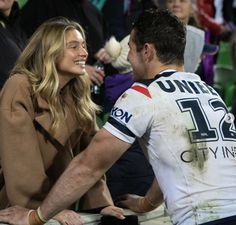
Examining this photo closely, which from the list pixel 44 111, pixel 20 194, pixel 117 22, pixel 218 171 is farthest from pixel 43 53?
pixel 117 22

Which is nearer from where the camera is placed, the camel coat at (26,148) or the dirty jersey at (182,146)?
the dirty jersey at (182,146)

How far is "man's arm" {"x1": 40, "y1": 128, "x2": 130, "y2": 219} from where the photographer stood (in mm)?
2723

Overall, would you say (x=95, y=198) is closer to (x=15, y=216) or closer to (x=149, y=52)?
(x=15, y=216)

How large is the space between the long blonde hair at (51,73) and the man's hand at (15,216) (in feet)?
1.68

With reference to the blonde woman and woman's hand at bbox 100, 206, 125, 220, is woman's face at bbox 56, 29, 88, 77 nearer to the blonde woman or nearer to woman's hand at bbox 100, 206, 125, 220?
the blonde woman

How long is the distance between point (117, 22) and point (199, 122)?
3005mm

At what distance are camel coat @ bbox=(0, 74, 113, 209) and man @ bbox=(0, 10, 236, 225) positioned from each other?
1.60 feet

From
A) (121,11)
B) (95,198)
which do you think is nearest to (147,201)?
(95,198)

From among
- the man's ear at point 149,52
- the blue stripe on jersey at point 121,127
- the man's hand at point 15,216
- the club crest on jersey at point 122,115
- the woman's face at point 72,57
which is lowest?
the man's hand at point 15,216

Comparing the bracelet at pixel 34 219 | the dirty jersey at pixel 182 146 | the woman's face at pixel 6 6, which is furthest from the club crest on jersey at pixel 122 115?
the woman's face at pixel 6 6

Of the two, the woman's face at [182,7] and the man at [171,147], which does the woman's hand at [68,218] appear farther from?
the woman's face at [182,7]

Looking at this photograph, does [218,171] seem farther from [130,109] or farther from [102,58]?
[102,58]

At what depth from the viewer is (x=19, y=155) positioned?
3.31 m

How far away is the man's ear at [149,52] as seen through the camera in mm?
2844
